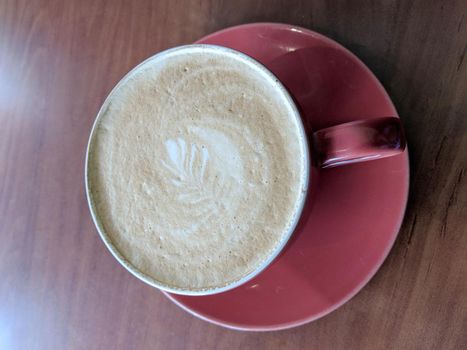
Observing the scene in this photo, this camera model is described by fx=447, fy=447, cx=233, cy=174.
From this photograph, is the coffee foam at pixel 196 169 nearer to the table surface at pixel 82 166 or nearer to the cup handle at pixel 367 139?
the cup handle at pixel 367 139

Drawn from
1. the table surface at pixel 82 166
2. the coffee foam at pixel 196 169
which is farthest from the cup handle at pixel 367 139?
the table surface at pixel 82 166

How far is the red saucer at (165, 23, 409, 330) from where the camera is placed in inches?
26.6

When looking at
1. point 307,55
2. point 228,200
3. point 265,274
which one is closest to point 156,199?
point 228,200

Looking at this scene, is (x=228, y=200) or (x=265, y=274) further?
(x=265, y=274)

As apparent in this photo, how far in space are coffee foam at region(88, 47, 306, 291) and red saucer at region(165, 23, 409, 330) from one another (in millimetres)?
118

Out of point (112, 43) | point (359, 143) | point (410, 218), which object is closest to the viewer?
point (359, 143)

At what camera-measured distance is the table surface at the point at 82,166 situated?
70cm

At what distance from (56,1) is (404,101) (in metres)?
0.68

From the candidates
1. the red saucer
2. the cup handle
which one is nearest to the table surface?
the red saucer

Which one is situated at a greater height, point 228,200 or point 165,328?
point 228,200

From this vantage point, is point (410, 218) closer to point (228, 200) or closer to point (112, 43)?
point (228, 200)

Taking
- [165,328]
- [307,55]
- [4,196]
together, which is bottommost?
[165,328]

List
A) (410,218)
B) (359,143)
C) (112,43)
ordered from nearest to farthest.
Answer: (359,143) < (410,218) < (112,43)

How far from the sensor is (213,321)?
72cm
